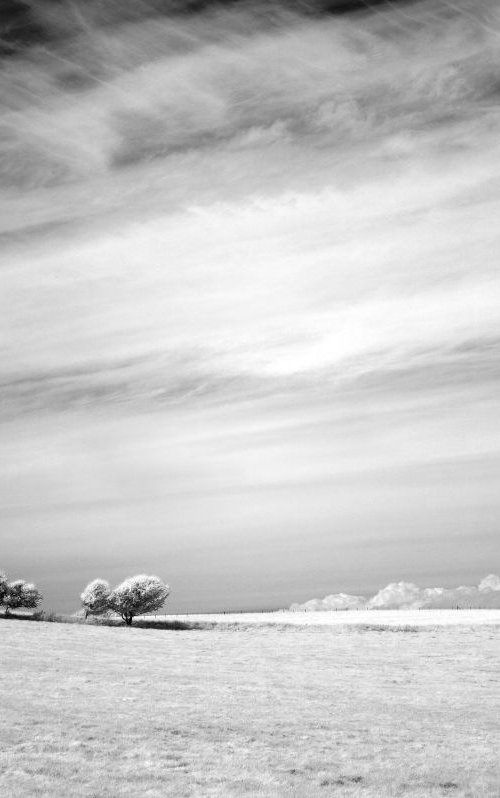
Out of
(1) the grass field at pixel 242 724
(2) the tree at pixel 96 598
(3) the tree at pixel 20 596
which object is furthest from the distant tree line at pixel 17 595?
(1) the grass field at pixel 242 724

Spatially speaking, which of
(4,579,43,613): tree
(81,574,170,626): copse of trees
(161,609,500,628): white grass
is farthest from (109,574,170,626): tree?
(4,579,43,613): tree

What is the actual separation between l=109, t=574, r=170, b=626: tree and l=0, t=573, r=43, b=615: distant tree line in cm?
1355

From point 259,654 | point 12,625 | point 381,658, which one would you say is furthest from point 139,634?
point 381,658

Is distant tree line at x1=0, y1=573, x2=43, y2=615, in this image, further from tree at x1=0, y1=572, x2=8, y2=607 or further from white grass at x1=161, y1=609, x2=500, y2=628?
white grass at x1=161, y1=609, x2=500, y2=628

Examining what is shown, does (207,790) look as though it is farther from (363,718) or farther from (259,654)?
(259,654)

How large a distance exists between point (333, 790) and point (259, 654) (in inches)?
1665

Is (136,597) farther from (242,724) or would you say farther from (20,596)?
(242,724)

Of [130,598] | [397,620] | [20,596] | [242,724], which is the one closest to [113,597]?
[130,598]

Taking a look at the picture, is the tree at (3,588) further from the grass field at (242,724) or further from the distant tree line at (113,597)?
the grass field at (242,724)

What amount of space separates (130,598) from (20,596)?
18.5 meters

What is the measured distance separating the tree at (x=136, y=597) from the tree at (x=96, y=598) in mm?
2287

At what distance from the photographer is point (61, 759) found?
19891 mm

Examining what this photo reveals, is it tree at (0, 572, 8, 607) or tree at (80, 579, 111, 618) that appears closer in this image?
tree at (0, 572, 8, 607)

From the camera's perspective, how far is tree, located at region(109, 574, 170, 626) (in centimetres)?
10581
